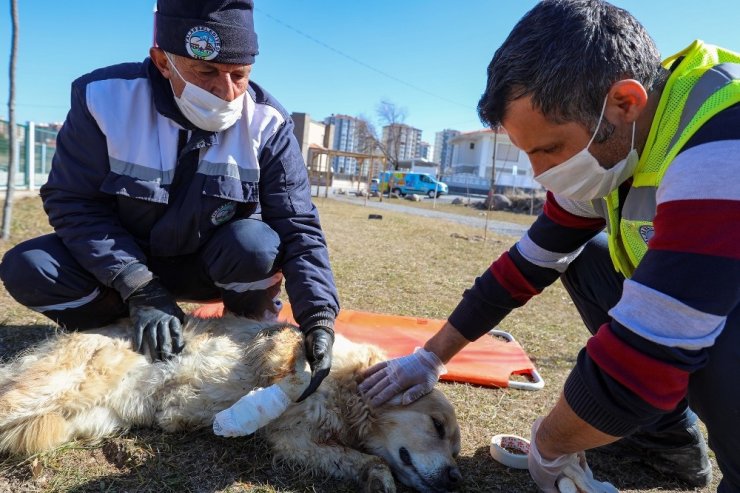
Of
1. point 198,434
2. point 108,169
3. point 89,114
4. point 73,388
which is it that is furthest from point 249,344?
point 89,114

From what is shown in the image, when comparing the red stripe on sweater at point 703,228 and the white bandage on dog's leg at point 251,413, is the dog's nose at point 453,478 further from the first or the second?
the red stripe on sweater at point 703,228

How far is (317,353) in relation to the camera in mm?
2359

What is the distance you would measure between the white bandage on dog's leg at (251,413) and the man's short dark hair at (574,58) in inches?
56.8

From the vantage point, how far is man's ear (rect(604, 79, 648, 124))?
1617mm

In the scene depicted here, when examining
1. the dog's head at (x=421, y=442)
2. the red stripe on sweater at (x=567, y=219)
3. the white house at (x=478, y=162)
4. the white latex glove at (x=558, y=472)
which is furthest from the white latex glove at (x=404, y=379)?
the white house at (x=478, y=162)

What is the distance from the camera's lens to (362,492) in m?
2.11

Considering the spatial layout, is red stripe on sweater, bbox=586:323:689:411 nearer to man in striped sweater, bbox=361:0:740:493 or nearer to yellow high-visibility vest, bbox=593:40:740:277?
man in striped sweater, bbox=361:0:740:493

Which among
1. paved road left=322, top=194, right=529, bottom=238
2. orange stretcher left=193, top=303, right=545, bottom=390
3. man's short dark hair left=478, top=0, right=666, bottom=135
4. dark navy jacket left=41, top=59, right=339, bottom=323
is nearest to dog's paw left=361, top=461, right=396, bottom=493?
dark navy jacket left=41, top=59, right=339, bottom=323

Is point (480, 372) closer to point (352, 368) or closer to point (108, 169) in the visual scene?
point (352, 368)

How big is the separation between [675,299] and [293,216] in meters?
1.95

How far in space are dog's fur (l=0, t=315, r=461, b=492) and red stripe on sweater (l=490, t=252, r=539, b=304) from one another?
626 mm

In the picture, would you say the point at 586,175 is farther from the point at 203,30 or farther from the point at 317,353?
the point at 203,30

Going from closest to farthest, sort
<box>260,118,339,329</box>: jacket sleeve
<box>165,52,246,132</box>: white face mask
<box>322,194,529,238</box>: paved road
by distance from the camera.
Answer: <box>165,52,246,132</box>: white face mask < <box>260,118,339,329</box>: jacket sleeve < <box>322,194,529,238</box>: paved road

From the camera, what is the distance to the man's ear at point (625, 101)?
1.62 meters
